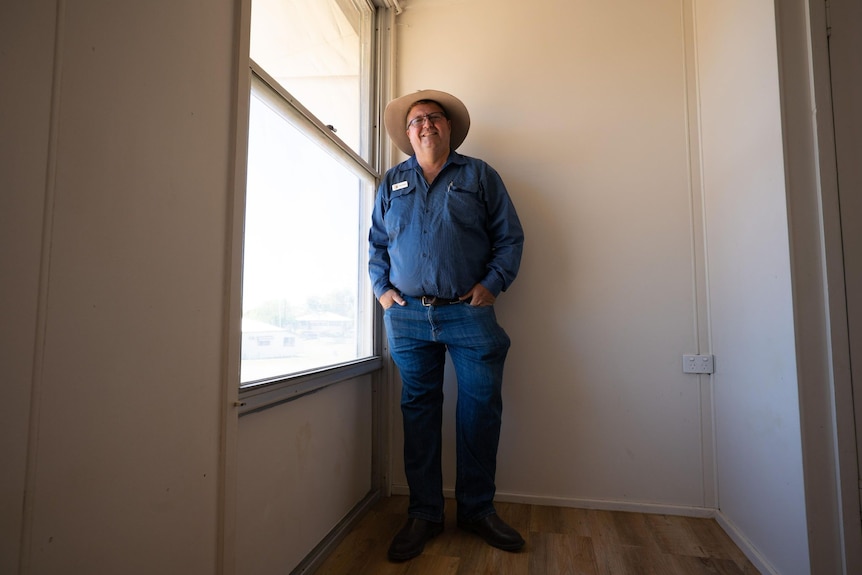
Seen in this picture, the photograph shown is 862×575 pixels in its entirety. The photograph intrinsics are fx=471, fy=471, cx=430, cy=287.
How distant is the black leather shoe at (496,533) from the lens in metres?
1.58

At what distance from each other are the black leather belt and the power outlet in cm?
97

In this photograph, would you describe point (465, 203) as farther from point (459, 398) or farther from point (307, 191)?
point (459, 398)

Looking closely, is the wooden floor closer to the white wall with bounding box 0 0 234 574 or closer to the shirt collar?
the white wall with bounding box 0 0 234 574

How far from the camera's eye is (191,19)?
0.94m

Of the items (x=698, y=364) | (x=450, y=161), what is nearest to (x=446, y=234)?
(x=450, y=161)

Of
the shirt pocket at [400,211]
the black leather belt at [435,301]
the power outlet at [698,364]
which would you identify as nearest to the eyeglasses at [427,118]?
the shirt pocket at [400,211]

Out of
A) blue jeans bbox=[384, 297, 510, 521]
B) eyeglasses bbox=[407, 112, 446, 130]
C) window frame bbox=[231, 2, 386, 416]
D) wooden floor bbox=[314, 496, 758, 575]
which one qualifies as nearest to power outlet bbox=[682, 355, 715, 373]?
wooden floor bbox=[314, 496, 758, 575]

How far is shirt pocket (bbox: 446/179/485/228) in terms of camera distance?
170 cm

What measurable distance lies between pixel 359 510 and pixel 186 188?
55.3 inches

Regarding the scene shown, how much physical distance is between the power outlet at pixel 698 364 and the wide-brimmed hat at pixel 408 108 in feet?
4.21

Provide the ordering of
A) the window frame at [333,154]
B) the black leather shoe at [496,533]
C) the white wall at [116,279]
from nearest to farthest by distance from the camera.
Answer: the white wall at [116,279]
the window frame at [333,154]
the black leather shoe at [496,533]

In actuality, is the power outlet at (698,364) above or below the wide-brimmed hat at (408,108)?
below

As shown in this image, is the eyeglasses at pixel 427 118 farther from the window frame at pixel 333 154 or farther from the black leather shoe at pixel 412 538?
the black leather shoe at pixel 412 538

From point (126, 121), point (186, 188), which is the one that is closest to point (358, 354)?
point (186, 188)
